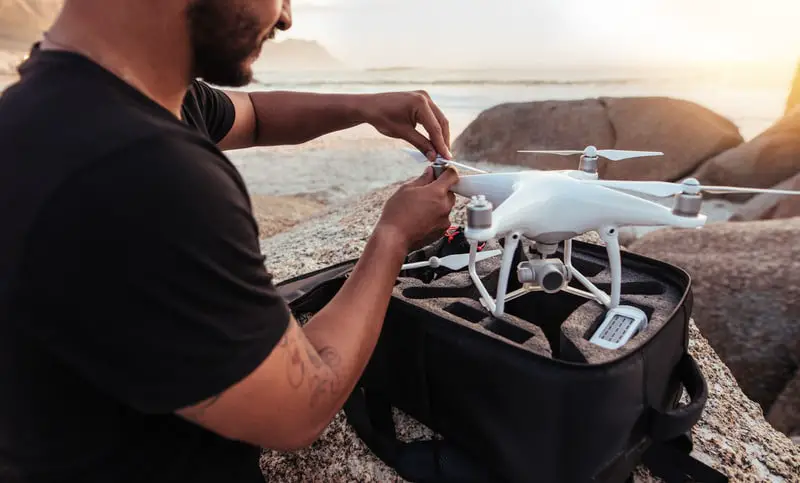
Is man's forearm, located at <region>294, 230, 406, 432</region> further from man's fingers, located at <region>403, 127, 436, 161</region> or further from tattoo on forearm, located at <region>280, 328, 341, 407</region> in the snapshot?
man's fingers, located at <region>403, 127, 436, 161</region>

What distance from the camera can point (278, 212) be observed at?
13.2 ft

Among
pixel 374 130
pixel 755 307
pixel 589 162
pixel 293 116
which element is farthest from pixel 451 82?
pixel 589 162

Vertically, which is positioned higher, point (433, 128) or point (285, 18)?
point (285, 18)

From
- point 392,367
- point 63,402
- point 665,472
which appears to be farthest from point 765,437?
point 63,402

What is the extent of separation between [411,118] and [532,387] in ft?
2.53

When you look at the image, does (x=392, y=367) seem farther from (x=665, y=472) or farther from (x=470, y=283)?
(x=665, y=472)

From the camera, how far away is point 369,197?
3.12 meters

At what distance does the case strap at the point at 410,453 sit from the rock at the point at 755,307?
47.3 inches

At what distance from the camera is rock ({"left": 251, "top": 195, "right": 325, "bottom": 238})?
11.9 ft

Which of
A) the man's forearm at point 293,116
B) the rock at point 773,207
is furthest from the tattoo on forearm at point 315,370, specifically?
the rock at point 773,207

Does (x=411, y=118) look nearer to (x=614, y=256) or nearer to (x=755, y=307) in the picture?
(x=614, y=256)

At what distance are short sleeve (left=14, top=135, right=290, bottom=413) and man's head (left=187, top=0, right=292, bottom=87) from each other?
21 centimetres

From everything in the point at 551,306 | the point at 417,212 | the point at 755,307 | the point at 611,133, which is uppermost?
the point at 417,212

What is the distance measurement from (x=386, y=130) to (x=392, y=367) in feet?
2.10
